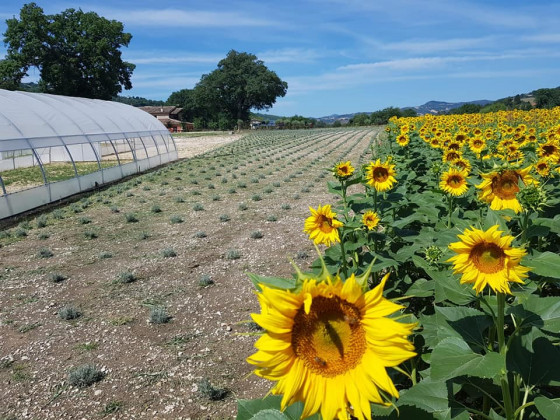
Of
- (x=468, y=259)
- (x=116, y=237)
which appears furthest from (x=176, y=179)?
(x=468, y=259)

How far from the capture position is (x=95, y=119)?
16.7 m

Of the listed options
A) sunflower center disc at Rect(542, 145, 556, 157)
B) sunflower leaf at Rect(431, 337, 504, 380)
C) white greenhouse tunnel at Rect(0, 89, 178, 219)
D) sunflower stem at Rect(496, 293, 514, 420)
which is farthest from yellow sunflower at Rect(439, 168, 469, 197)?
white greenhouse tunnel at Rect(0, 89, 178, 219)

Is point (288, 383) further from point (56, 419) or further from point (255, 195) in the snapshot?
point (255, 195)

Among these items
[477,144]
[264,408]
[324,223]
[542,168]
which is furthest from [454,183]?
[264,408]

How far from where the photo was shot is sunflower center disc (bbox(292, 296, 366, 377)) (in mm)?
979

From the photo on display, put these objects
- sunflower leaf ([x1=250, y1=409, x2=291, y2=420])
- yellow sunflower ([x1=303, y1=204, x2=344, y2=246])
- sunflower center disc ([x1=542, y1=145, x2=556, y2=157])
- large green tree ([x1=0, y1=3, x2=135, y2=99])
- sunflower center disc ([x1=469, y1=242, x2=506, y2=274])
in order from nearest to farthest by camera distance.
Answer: sunflower leaf ([x1=250, y1=409, x2=291, y2=420]), sunflower center disc ([x1=469, y1=242, x2=506, y2=274]), yellow sunflower ([x1=303, y1=204, x2=344, y2=246]), sunflower center disc ([x1=542, y1=145, x2=556, y2=157]), large green tree ([x1=0, y1=3, x2=135, y2=99])

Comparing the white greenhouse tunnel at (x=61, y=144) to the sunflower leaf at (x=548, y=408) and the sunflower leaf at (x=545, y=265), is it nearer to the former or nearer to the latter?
the sunflower leaf at (x=545, y=265)

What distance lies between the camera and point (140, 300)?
5383mm

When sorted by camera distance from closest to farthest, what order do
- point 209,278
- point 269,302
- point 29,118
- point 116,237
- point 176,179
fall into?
point 269,302
point 209,278
point 116,237
point 29,118
point 176,179

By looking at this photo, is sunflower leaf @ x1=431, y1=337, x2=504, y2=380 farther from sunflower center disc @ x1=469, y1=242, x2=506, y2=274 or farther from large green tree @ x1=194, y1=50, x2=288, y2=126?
large green tree @ x1=194, y1=50, x2=288, y2=126

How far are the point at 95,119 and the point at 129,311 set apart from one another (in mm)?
13640

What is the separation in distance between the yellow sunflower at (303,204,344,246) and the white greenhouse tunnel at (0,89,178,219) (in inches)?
378

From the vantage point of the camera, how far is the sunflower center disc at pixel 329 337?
0.98 metres

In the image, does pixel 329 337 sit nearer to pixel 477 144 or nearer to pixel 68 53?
pixel 477 144
